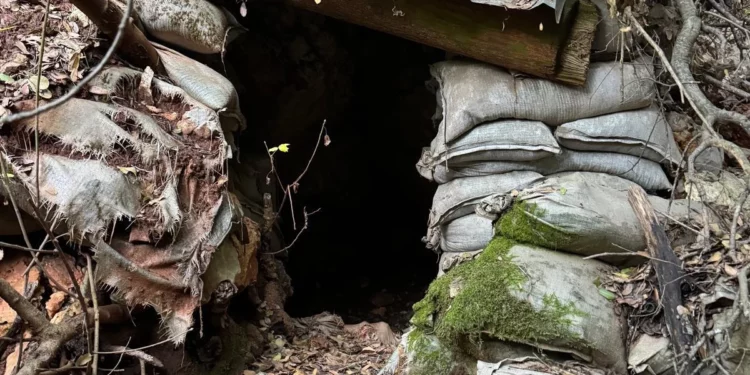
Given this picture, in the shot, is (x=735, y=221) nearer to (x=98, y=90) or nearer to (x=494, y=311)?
(x=494, y=311)

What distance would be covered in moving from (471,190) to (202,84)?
5.32 ft

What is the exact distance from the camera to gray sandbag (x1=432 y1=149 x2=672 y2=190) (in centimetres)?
309

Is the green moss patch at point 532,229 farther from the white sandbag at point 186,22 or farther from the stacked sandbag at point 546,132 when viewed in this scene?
the white sandbag at point 186,22

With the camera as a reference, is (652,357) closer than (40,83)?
Yes

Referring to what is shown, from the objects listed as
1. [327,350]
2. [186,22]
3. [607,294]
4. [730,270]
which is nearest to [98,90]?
[186,22]

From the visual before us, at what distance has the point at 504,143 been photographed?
3.01 meters

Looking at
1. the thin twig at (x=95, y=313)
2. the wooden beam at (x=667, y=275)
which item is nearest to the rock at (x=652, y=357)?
the wooden beam at (x=667, y=275)

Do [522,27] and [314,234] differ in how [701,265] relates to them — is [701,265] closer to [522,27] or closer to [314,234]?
[522,27]

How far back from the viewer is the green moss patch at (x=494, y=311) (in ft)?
7.51

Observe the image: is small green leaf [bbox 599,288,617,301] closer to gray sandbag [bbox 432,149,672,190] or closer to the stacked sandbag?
the stacked sandbag

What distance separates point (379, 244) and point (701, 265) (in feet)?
14.1

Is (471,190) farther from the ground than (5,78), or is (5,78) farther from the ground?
(5,78)

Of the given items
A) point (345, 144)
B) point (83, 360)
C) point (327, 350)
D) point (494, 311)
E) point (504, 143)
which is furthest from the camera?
point (345, 144)

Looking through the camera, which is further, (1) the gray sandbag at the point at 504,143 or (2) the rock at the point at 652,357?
(1) the gray sandbag at the point at 504,143
